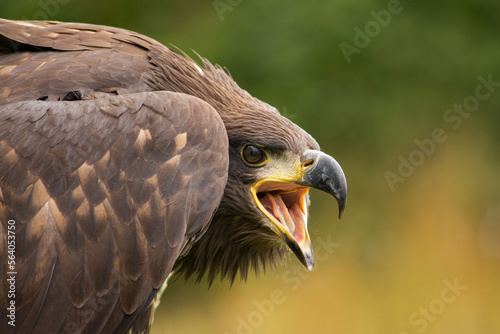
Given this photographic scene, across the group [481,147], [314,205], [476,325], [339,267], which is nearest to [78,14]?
[314,205]

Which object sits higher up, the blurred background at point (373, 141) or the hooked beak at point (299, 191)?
the hooked beak at point (299, 191)

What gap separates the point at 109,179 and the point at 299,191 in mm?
1271

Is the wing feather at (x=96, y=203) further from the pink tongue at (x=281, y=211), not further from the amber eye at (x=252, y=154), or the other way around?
the pink tongue at (x=281, y=211)

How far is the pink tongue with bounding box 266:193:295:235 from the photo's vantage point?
4295mm

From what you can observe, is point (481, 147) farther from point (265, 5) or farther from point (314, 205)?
point (265, 5)

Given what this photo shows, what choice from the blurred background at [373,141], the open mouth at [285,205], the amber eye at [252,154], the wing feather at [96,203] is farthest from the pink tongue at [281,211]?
the blurred background at [373,141]

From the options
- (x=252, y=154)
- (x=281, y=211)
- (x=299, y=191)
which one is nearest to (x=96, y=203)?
(x=252, y=154)

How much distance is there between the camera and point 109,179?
145 inches

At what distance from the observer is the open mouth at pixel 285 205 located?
4.25 metres

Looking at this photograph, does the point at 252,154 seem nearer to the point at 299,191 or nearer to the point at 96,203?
the point at 299,191

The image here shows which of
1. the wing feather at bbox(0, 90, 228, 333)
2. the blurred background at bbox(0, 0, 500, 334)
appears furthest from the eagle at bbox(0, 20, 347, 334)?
the blurred background at bbox(0, 0, 500, 334)

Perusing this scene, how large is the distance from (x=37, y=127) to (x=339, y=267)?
17.5ft

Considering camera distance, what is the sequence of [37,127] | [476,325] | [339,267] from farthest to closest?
[339,267] < [476,325] < [37,127]

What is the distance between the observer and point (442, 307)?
7930mm
